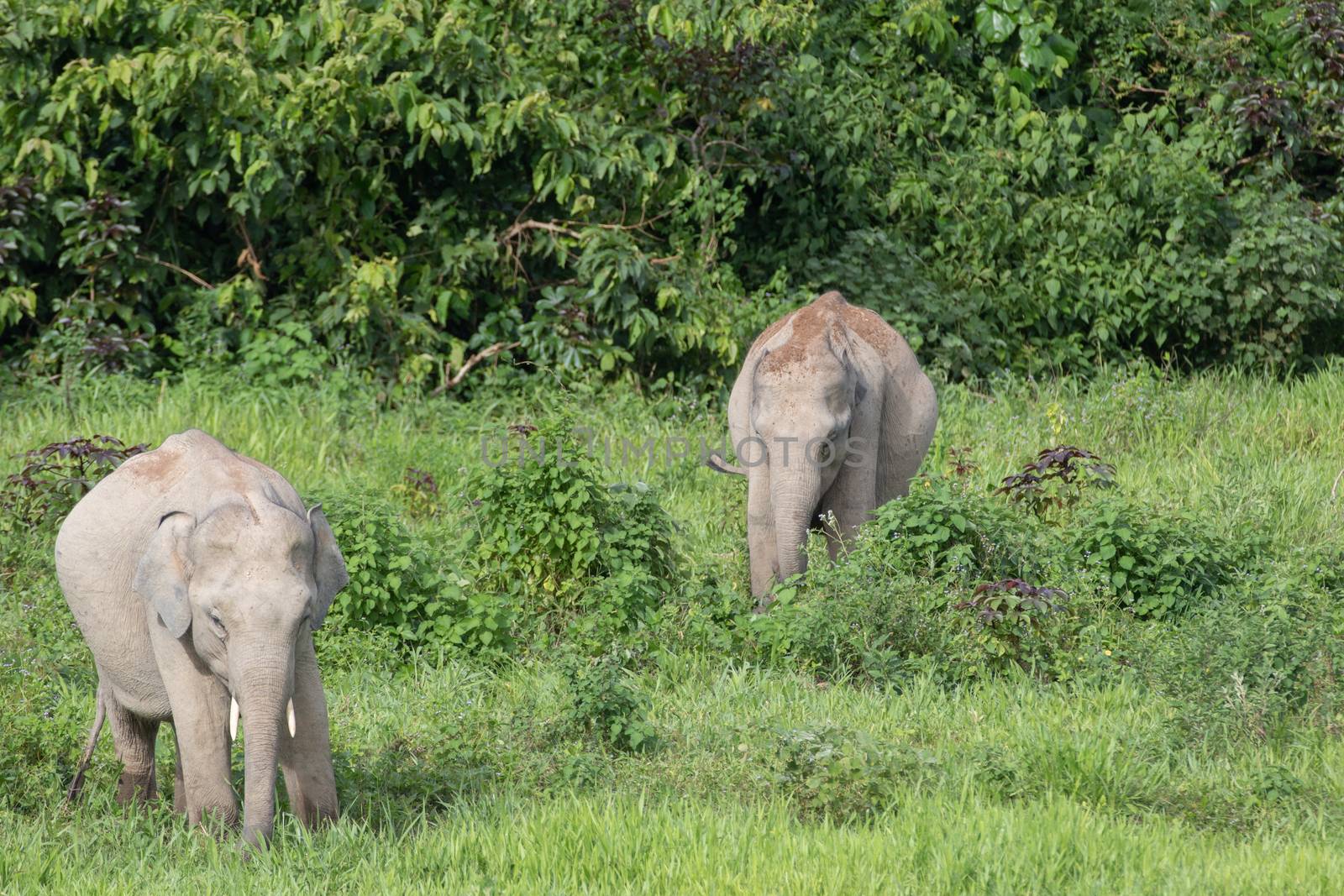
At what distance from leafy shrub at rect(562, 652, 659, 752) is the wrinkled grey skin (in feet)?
3.67

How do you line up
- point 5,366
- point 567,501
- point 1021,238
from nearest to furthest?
1. point 567,501
2. point 5,366
3. point 1021,238

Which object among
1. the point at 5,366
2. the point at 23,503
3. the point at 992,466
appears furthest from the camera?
the point at 5,366

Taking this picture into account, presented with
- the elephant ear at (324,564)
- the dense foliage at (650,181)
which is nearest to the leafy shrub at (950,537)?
the elephant ear at (324,564)

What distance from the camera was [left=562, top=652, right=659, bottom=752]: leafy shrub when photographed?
19.0ft

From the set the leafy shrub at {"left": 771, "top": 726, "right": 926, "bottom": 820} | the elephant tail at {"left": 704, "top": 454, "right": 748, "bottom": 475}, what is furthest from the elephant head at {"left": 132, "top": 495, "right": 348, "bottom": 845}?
the elephant tail at {"left": 704, "top": 454, "right": 748, "bottom": 475}

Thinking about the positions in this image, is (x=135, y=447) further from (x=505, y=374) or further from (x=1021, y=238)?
(x=1021, y=238)

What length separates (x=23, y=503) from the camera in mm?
7945

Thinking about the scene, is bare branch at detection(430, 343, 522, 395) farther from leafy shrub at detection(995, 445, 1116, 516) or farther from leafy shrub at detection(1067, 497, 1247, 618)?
leafy shrub at detection(1067, 497, 1247, 618)

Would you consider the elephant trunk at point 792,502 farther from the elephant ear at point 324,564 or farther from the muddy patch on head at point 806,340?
the elephant ear at point 324,564

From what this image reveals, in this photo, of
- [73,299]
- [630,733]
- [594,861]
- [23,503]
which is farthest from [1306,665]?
[73,299]

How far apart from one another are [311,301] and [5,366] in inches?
79.3

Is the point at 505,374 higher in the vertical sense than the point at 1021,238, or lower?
lower

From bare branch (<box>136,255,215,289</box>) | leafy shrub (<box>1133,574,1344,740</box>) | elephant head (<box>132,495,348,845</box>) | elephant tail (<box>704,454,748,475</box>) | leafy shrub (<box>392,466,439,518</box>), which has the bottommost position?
leafy shrub (<box>392,466,439,518</box>)

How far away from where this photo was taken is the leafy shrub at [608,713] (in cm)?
580
